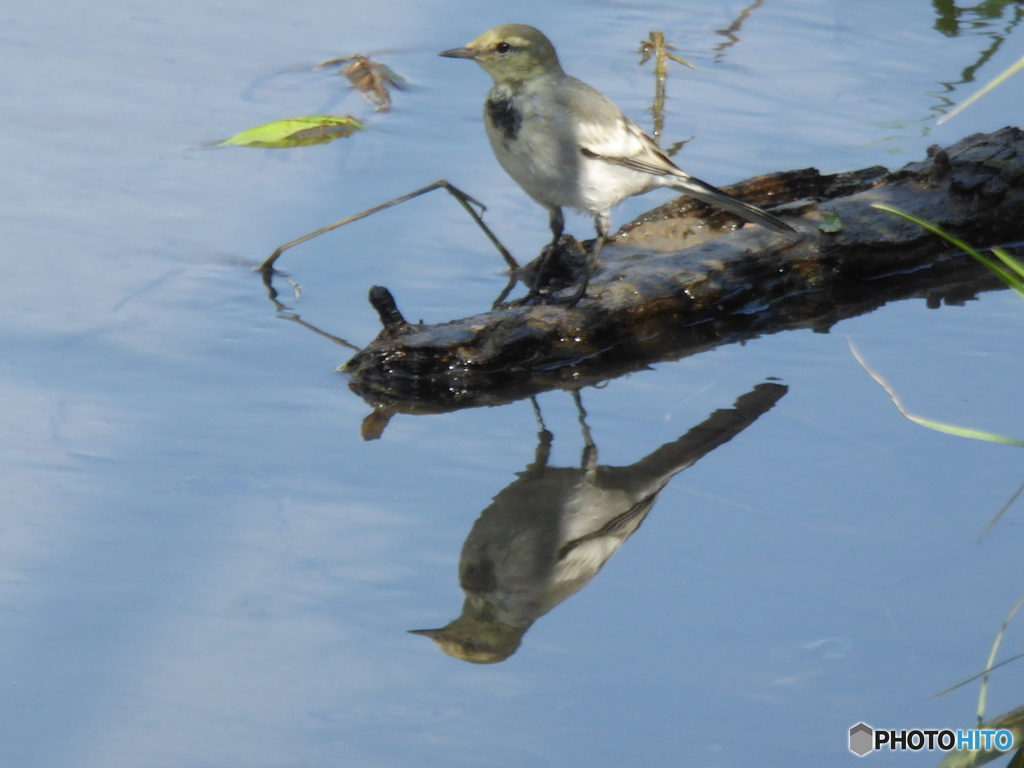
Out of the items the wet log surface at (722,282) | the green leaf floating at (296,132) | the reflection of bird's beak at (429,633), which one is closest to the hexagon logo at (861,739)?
the reflection of bird's beak at (429,633)

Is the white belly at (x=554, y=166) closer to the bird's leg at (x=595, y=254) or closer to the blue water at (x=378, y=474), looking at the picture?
the bird's leg at (x=595, y=254)

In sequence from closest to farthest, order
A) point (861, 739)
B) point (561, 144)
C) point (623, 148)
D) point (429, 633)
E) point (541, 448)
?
point (861, 739), point (429, 633), point (541, 448), point (561, 144), point (623, 148)

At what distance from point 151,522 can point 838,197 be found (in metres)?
3.08

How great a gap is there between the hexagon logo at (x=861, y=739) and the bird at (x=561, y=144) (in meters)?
2.00

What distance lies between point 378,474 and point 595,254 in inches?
53.7

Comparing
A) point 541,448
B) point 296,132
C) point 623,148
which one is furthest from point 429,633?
point 296,132

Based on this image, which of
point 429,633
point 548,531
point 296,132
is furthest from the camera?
point 296,132

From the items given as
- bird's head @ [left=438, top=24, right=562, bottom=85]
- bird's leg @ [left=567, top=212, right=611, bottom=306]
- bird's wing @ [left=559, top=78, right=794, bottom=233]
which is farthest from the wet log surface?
bird's head @ [left=438, top=24, right=562, bottom=85]

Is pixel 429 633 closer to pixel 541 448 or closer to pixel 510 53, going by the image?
pixel 541 448

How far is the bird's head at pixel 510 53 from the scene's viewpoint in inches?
181

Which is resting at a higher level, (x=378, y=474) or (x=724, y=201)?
(x=724, y=201)

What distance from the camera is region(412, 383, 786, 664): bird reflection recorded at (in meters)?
3.02

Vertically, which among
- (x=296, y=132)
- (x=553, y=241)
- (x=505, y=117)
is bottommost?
(x=553, y=241)

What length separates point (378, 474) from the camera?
3572mm
